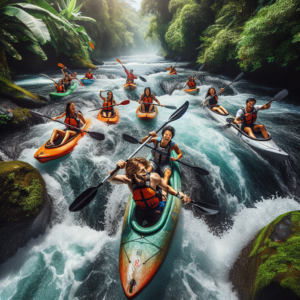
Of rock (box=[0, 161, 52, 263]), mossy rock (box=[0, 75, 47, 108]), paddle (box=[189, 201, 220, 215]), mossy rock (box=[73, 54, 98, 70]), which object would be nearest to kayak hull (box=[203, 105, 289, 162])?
paddle (box=[189, 201, 220, 215])

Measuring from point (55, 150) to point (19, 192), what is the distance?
5.27 feet

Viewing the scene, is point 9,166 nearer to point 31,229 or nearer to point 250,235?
point 31,229

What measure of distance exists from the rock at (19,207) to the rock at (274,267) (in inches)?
131

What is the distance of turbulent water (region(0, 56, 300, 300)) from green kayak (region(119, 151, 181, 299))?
590 millimetres

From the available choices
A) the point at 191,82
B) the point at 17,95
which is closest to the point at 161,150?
the point at 17,95

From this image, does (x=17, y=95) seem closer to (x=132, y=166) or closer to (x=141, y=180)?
(x=132, y=166)

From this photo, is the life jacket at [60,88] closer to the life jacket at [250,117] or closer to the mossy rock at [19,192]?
the mossy rock at [19,192]

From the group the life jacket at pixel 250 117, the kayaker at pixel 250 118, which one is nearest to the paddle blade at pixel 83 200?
the kayaker at pixel 250 118

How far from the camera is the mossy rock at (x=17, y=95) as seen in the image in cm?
524

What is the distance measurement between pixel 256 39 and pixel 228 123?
487 cm

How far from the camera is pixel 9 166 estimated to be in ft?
8.39

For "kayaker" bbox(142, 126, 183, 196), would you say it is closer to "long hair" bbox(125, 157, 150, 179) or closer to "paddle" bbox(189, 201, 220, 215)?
"paddle" bbox(189, 201, 220, 215)

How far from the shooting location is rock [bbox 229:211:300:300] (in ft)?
4.85

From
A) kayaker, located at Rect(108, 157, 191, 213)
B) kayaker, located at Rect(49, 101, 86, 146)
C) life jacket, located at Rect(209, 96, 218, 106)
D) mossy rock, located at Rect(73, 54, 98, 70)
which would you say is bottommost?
mossy rock, located at Rect(73, 54, 98, 70)
